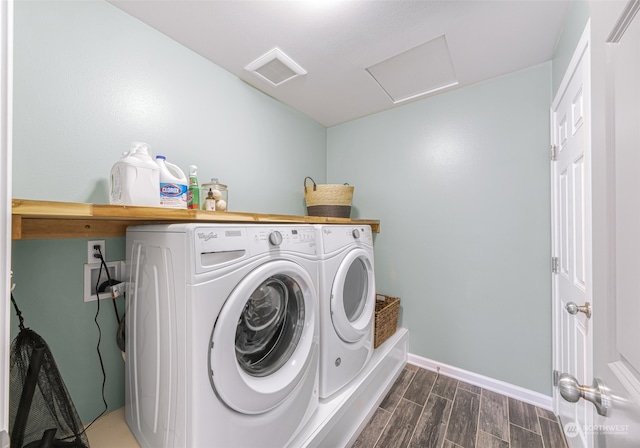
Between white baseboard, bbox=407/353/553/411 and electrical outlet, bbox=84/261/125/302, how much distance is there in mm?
2185

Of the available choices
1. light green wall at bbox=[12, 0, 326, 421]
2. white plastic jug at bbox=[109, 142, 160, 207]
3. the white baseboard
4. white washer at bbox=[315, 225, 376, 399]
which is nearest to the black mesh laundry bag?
light green wall at bbox=[12, 0, 326, 421]

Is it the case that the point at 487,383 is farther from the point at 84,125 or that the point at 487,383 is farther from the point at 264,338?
the point at 84,125

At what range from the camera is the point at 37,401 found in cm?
88

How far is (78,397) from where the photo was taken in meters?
1.13

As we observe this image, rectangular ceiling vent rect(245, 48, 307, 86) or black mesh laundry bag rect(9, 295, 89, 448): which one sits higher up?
rectangular ceiling vent rect(245, 48, 307, 86)

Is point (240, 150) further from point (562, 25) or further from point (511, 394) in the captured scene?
point (511, 394)

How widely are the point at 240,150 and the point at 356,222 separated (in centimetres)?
102

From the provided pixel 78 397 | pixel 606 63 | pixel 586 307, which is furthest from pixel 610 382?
pixel 78 397

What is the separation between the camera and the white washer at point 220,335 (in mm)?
811

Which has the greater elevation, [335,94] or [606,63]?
[335,94]

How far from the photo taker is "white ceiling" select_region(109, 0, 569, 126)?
121cm

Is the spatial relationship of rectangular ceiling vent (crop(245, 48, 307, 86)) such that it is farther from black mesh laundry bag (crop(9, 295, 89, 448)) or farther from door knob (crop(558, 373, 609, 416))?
door knob (crop(558, 373, 609, 416))

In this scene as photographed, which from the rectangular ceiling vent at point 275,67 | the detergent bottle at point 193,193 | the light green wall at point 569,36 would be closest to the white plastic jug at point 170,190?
the detergent bottle at point 193,193

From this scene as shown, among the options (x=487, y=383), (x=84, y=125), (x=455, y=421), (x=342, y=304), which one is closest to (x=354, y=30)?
(x=84, y=125)
